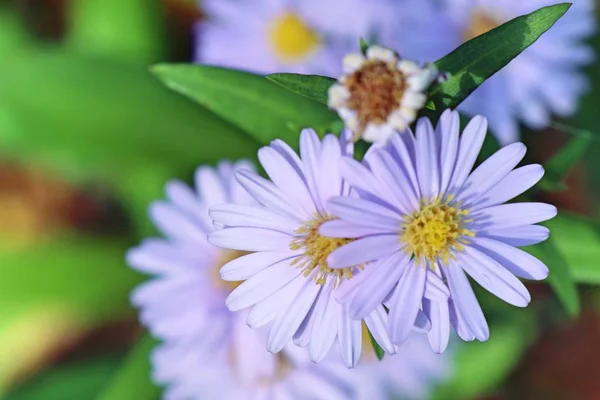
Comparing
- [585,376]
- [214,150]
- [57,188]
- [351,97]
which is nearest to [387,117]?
[351,97]

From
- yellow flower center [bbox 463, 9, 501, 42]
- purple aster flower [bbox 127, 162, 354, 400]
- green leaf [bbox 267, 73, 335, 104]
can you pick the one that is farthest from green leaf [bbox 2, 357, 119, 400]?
green leaf [bbox 267, 73, 335, 104]

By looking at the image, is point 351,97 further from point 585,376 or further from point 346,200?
point 585,376

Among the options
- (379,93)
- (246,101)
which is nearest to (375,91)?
(379,93)

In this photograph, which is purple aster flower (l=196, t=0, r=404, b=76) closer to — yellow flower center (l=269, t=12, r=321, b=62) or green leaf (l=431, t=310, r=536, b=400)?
yellow flower center (l=269, t=12, r=321, b=62)

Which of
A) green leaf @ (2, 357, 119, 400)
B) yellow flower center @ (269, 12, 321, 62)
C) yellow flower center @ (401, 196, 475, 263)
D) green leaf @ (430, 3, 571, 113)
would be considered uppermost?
yellow flower center @ (269, 12, 321, 62)

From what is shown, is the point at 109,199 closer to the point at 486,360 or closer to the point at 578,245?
the point at 486,360
